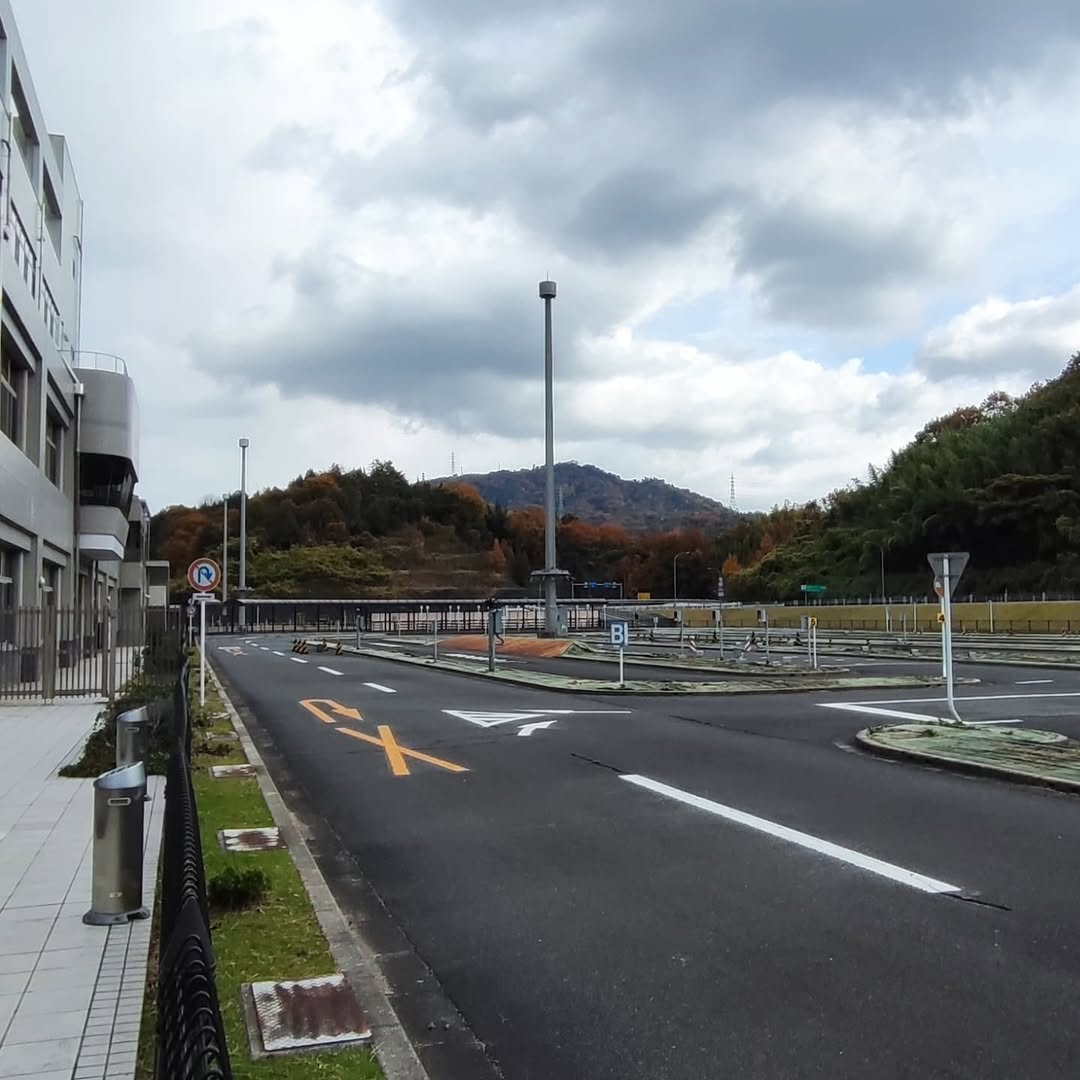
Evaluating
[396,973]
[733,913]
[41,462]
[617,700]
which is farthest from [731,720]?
[41,462]

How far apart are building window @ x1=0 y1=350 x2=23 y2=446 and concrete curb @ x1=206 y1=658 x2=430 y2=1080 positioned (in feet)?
75.5

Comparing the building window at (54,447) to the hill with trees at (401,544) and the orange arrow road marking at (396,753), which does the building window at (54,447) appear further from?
the hill with trees at (401,544)

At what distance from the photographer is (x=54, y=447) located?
37.0m

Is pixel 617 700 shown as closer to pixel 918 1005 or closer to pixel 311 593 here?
pixel 918 1005

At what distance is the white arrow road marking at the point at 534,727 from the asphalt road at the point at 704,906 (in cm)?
167

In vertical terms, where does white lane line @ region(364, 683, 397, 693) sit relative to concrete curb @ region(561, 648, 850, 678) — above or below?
above

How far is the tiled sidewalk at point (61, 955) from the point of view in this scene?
4.20m

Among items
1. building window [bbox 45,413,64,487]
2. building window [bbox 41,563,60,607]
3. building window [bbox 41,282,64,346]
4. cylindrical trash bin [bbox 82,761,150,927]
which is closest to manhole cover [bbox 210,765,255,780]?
cylindrical trash bin [bbox 82,761,150,927]

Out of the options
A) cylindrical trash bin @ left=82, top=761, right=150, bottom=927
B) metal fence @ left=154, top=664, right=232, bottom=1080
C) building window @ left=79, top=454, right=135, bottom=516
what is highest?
building window @ left=79, top=454, right=135, bottom=516

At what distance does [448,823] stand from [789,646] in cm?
3785

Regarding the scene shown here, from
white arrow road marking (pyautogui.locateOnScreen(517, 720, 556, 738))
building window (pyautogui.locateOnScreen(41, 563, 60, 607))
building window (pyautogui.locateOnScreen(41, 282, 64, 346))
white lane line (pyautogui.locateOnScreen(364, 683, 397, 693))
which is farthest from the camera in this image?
building window (pyautogui.locateOnScreen(41, 282, 64, 346))

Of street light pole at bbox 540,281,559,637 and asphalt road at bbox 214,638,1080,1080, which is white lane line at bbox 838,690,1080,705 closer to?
asphalt road at bbox 214,638,1080,1080

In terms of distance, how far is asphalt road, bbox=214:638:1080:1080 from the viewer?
4.32 metres

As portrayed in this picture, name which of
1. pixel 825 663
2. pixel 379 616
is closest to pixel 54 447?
pixel 825 663
